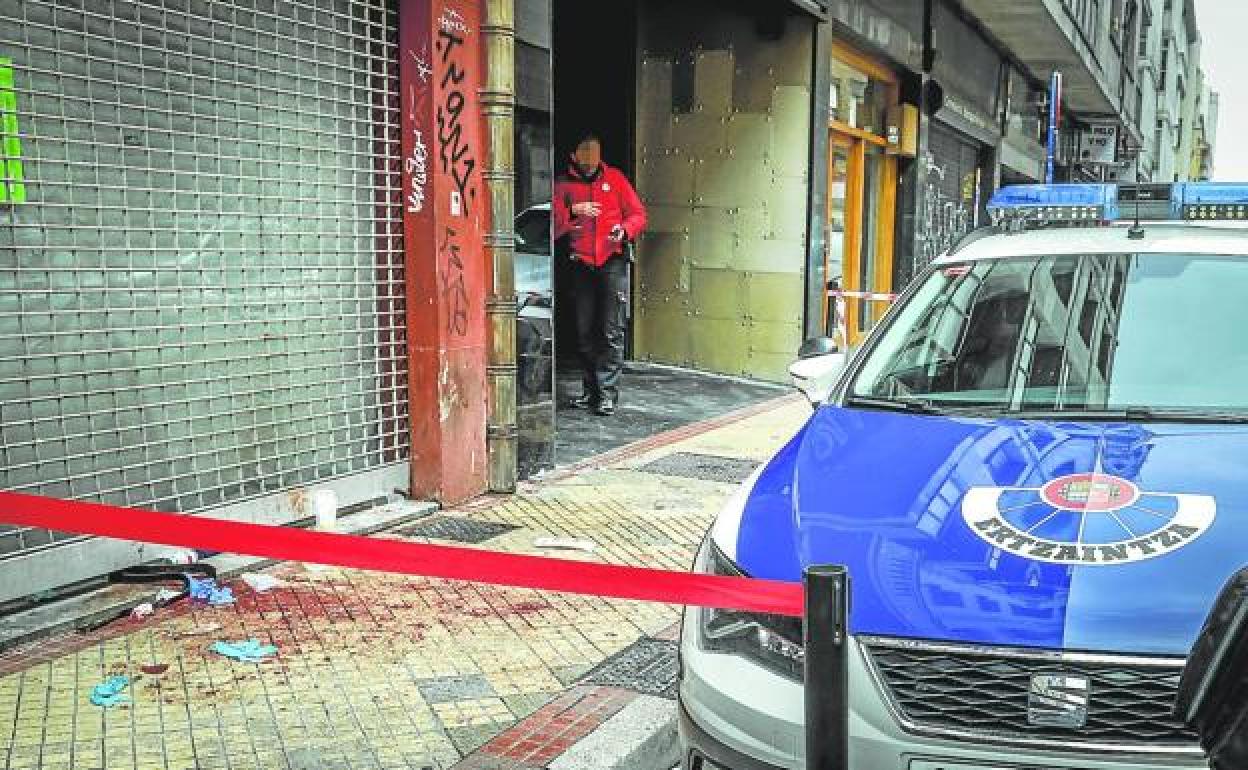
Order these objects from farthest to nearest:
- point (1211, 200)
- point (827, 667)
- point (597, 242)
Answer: point (597, 242)
point (1211, 200)
point (827, 667)

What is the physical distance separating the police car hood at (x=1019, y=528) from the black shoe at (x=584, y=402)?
22.0 feet

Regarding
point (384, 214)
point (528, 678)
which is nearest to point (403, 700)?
point (528, 678)

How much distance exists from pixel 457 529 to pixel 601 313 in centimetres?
385

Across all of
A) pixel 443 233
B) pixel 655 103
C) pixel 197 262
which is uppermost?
pixel 655 103

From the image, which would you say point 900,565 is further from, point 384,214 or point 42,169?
point 384,214

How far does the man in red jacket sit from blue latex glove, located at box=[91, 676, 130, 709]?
606 cm

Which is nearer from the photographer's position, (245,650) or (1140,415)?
(1140,415)

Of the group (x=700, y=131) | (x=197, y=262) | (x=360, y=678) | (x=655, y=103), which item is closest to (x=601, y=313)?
(x=700, y=131)

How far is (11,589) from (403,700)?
1831 millimetres

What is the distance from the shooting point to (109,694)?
3.89 metres

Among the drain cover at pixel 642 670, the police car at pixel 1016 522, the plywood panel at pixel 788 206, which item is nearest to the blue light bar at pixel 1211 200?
the police car at pixel 1016 522

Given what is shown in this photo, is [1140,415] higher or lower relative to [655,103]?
lower

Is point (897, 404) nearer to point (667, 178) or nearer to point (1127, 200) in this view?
point (1127, 200)

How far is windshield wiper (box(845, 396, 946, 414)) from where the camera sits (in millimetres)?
3579
